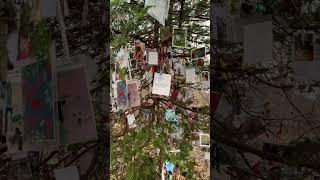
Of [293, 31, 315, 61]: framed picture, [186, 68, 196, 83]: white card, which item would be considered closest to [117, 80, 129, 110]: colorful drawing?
[186, 68, 196, 83]: white card

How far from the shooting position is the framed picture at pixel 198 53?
1769mm

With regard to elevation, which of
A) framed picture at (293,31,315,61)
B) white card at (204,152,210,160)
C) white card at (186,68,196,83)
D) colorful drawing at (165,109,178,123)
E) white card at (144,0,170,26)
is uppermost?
white card at (144,0,170,26)

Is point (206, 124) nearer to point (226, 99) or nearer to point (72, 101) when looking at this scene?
point (226, 99)

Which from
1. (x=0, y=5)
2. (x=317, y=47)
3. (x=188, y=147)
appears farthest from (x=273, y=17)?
(x=0, y=5)

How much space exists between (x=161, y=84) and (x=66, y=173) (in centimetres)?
67

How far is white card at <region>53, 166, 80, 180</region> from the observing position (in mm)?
1329

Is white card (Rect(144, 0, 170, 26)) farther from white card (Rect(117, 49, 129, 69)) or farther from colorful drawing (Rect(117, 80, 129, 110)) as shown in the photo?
colorful drawing (Rect(117, 80, 129, 110))

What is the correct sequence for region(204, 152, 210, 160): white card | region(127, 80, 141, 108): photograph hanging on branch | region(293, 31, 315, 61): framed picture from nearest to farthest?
region(293, 31, 315, 61): framed picture → region(204, 152, 210, 160): white card → region(127, 80, 141, 108): photograph hanging on branch

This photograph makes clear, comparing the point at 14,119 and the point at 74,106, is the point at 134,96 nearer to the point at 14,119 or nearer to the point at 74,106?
the point at 74,106

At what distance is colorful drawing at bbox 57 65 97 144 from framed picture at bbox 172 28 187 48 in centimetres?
59

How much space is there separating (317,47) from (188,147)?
0.71 m

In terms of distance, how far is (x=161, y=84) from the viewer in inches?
72.5

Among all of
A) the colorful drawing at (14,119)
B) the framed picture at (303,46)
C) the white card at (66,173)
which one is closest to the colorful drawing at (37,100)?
the colorful drawing at (14,119)

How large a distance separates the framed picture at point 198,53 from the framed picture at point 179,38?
2.0 inches
